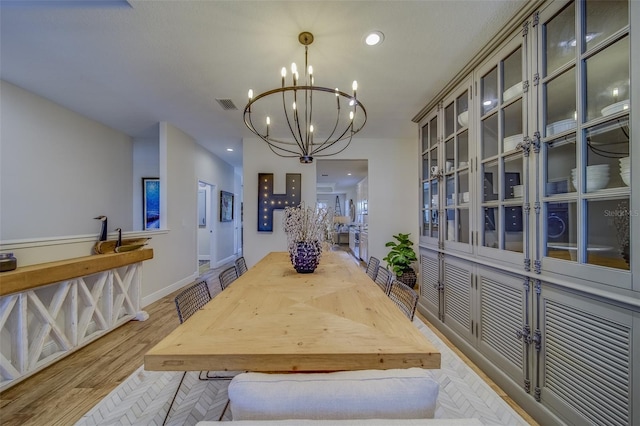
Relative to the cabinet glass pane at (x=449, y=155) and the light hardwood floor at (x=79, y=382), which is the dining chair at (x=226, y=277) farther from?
the cabinet glass pane at (x=449, y=155)

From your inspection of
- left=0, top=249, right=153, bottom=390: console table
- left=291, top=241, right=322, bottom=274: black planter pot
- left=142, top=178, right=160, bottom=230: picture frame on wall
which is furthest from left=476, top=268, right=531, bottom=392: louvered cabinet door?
left=142, top=178, right=160, bottom=230: picture frame on wall

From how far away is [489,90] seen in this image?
88.4 inches

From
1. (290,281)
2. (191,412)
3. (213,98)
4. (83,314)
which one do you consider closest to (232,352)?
(290,281)

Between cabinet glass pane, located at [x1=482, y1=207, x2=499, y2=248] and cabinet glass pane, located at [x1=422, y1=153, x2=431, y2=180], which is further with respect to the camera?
cabinet glass pane, located at [x1=422, y1=153, x2=431, y2=180]

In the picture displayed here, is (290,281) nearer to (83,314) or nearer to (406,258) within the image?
(83,314)

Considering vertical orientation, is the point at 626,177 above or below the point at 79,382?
above

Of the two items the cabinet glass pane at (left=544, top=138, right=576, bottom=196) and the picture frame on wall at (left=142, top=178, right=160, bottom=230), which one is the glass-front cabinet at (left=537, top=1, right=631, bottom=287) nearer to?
the cabinet glass pane at (left=544, top=138, right=576, bottom=196)

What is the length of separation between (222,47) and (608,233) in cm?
287

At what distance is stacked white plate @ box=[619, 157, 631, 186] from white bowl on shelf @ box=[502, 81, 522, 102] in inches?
33.2

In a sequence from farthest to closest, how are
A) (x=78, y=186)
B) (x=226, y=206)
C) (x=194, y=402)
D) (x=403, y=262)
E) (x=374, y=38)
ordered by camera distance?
(x=226, y=206) → (x=403, y=262) → (x=78, y=186) → (x=374, y=38) → (x=194, y=402)

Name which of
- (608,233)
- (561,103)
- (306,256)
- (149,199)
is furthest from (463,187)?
(149,199)

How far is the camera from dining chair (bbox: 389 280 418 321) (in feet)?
5.03

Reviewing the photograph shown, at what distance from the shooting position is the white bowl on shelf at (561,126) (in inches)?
59.7

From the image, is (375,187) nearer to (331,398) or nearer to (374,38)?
(374,38)
